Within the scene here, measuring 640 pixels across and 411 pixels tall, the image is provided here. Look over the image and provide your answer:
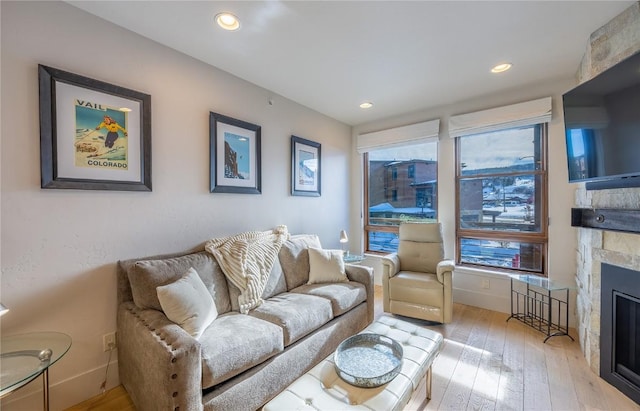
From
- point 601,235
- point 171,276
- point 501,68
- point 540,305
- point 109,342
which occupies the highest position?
point 501,68

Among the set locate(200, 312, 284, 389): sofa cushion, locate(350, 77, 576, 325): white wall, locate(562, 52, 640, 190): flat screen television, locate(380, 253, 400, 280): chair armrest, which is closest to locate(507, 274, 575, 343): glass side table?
locate(350, 77, 576, 325): white wall

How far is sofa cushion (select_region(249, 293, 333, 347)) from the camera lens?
72.9 inches

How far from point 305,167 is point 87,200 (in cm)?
220

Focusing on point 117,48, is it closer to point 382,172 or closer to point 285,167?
point 285,167

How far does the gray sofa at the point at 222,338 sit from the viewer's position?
1309mm

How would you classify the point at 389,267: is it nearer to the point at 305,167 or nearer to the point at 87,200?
the point at 305,167

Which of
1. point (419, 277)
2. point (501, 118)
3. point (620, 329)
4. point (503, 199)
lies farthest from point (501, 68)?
point (620, 329)

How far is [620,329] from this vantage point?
1868 mm

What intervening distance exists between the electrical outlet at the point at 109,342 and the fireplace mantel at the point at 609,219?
3.49 m

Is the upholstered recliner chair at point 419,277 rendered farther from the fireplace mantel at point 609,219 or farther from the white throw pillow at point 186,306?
the white throw pillow at point 186,306

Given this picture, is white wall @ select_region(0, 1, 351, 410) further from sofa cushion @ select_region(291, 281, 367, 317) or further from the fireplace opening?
the fireplace opening

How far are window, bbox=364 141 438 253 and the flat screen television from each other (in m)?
1.62

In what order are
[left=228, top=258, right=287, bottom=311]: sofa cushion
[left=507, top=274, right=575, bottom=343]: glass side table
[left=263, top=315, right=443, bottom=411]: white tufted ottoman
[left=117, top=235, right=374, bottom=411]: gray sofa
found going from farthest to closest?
[left=507, top=274, right=575, bottom=343]: glass side table < [left=228, top=258, right=287, bottom=311]: sofa cushion < [left=117, top=235, right=374, bottom=411]: gray sofa < [left=263, top=315, right=443, bottom=411]: white tufted ottoman

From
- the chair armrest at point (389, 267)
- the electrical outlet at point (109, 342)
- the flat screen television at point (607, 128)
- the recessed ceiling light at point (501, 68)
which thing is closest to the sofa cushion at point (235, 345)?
the electrical outlet at point (109, 342)
